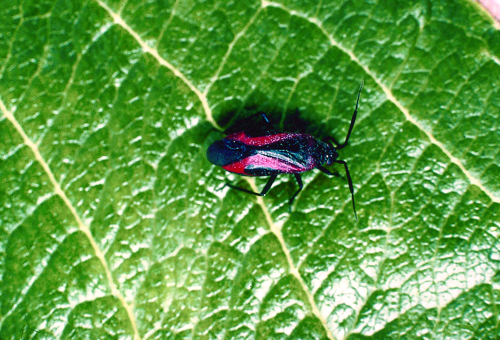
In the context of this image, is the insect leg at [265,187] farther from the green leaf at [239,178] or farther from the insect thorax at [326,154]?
the insect thorax at [326,154]

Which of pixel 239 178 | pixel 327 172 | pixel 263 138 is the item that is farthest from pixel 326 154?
pixel 239 178

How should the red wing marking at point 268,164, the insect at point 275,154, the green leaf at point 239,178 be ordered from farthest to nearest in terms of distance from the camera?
1. the red wing marking at point 268,164
2. the insect at point 275,154
3. the green leaf at point 239,178

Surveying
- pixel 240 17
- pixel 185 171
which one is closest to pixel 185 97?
pixel 185 171

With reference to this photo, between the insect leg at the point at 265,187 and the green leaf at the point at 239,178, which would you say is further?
the insect leg at the point at 265,187

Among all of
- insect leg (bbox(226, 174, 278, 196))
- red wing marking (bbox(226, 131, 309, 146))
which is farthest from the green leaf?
red wing marking (bbox(226, 131, 309, 146))

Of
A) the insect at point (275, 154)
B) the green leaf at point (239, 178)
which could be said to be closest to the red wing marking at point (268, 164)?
the insect at point (275, 154)

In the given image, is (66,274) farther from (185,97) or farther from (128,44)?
(128,44)

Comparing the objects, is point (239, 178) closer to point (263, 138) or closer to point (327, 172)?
point (263, 138)
